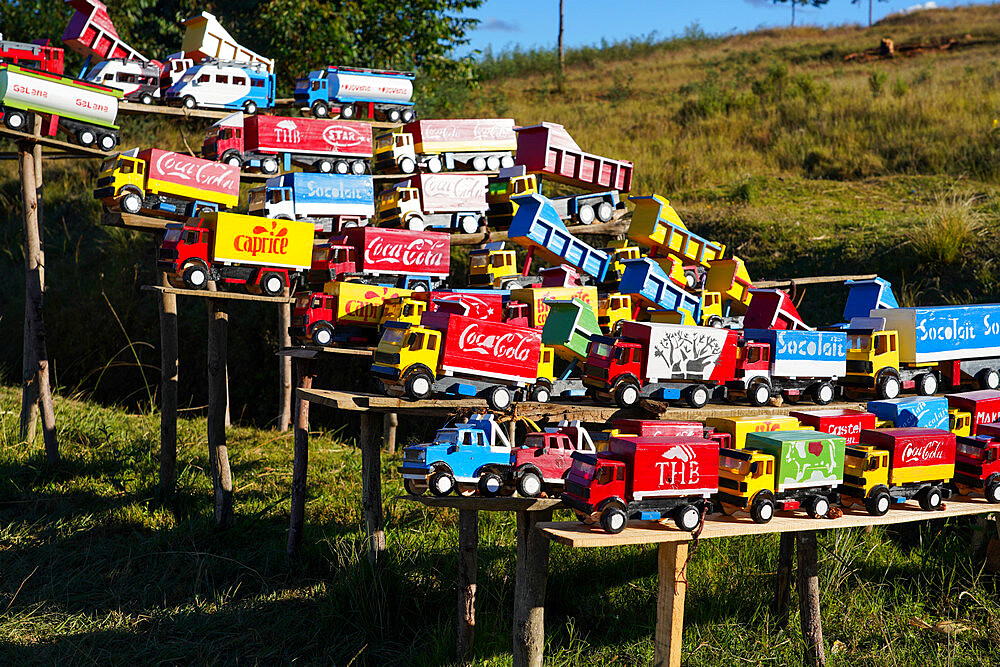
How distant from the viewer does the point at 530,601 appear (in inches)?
215

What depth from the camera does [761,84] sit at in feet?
77.8

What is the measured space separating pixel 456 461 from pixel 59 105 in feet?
24.0

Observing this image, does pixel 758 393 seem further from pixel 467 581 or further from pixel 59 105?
pixel 59 105

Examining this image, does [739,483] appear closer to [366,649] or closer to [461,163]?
[366,649]

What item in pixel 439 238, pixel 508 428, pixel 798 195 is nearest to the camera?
pixel 508 428

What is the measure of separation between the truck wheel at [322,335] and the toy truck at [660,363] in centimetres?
224

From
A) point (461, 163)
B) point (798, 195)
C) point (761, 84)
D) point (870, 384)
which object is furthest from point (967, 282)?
point (761, 84)

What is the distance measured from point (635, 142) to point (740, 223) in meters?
6.29

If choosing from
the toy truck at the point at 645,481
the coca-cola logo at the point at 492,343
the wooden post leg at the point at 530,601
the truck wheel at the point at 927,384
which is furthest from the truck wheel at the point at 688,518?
the truck wheel at the point at 927,384

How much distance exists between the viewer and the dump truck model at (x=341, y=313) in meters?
7.25

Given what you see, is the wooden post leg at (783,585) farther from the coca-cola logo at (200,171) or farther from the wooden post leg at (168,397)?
the coca-cola logo at (200,171)

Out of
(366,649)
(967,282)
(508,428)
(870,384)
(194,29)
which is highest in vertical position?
(194,29)

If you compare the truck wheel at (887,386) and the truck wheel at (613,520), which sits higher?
the truck wheel at (887,386)

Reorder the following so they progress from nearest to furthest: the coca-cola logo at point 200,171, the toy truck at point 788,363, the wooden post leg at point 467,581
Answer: the wooden post leg at point 467,581 < the toy truck at point 788,363 < the coca-cola logo at point 200,171
